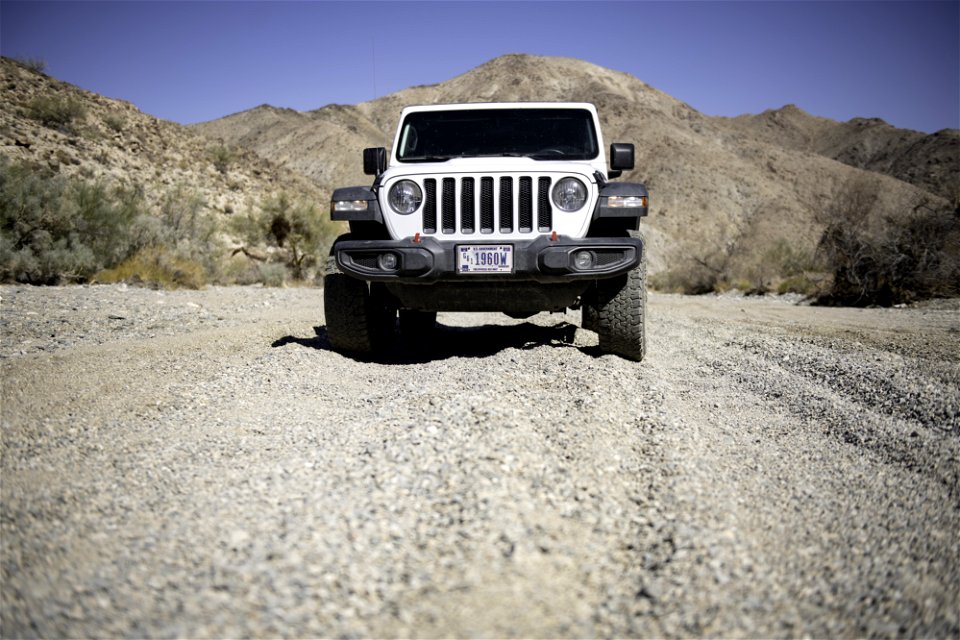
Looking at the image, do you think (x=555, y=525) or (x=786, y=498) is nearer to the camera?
(x=555, y=525)

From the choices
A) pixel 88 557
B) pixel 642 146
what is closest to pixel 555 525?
pixel 88 557

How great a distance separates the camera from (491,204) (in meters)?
4.88

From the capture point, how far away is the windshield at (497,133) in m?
5.76

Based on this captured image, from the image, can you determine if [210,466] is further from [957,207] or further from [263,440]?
[957,207]

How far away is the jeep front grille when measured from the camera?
4855 millimetres

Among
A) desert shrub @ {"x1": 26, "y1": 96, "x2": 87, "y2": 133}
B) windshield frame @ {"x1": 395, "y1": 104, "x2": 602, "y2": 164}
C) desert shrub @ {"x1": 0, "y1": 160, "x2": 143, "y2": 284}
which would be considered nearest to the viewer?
windshield frame @ {"x1": 395, "y1": 104, "x2": 602, "y2": 164}

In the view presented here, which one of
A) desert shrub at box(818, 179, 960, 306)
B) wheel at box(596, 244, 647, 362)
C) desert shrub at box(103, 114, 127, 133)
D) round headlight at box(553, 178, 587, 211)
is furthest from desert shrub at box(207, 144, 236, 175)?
wheel at box(596, 244, 647, 362)

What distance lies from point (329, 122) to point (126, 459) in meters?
68.4

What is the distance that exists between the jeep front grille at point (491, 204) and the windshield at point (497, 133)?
0.89 metres

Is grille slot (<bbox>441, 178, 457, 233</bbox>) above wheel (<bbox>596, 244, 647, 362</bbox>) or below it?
above

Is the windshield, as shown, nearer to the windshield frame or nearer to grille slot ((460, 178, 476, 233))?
the windshield frame

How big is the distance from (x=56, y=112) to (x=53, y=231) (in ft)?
52.9

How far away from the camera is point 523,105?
593 cm

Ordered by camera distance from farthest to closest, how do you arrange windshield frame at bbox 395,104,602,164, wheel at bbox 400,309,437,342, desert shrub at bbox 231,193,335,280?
desert shrub at bbox 231,193,335,280 < wheel at bbox 400,309,437,342 < windshield frame at bbox 395,104,602,164
